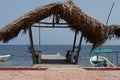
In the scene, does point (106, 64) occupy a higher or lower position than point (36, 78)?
lower

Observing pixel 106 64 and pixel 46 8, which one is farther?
pixel 106 64

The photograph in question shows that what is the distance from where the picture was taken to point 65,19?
17594 millimetres

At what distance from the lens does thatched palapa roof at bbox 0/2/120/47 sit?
16.6m

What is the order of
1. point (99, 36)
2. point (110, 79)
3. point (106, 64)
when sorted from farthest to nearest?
1. point (106, 64)
2. point (99, 36)
3. point (110, 79)

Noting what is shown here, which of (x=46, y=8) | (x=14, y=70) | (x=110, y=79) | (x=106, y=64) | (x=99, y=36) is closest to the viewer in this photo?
(x=110, y=79)

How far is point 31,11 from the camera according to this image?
1689 cm

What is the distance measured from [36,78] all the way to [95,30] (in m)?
7.35

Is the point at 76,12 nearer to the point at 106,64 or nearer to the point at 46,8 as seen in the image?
the point at 46,8

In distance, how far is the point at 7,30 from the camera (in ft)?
55.4

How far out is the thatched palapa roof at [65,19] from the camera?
54.4ft

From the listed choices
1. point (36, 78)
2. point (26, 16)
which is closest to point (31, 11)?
point (26, 16)

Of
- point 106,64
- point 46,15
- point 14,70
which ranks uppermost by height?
point 46,15

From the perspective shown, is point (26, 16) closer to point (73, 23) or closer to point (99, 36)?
point (73, 23)

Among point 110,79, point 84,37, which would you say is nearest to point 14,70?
point 110,79
